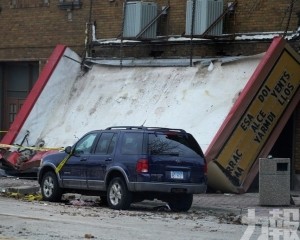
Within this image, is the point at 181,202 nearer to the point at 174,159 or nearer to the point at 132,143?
the point at 174,159

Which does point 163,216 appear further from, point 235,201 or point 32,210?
point 235,201

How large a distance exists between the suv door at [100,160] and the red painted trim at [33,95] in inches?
326

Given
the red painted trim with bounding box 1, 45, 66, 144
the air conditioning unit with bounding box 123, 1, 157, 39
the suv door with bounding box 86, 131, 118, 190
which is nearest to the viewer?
the suv door with bounding box 86, 131, 118, 190

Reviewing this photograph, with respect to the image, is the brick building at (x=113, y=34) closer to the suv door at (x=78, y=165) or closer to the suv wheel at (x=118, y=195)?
the suv door at (x=78, y=165)

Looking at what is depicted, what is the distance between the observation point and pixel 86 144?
18891mm

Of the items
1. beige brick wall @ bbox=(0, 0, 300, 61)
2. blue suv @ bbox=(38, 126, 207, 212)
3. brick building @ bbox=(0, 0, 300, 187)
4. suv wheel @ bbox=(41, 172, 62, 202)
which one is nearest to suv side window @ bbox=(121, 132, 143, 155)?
blue suv @ bbox=(38, 126, 207, 212)

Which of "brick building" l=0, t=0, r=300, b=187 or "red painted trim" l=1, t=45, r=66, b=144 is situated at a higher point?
"brick building" l=0, t=0, r=300, b=187

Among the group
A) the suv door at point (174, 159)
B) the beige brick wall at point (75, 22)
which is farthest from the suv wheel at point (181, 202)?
the beige brick wall at point (75, 22)

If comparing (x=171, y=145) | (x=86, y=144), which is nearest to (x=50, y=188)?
(x=86, y=144)

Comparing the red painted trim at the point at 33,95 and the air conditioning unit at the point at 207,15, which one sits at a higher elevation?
the air conditioning unit at the point at 207,15

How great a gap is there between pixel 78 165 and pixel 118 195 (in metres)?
1.56

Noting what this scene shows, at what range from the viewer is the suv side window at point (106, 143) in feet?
59.5

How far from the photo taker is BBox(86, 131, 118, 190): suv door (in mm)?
18031

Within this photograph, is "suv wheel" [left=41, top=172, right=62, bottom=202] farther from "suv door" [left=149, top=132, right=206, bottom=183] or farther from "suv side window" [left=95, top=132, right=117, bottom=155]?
"suv door" [left=149, top=132, right=206, bottom=183]
